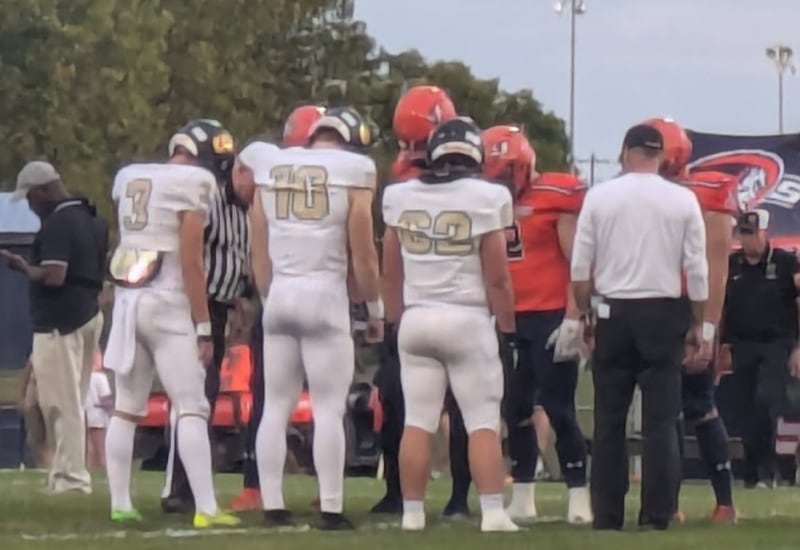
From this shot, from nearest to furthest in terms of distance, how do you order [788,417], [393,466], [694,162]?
[393,466], [788,417], [694,162]

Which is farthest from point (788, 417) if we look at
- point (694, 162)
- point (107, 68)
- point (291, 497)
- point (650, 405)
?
point (107, 68)

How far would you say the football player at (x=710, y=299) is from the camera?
1037cm

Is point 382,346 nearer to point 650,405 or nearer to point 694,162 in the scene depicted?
point 650,405

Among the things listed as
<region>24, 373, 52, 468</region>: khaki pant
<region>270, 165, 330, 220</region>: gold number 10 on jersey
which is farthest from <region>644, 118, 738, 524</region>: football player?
<region>24, 373, 52, 468</region>: khaki pant

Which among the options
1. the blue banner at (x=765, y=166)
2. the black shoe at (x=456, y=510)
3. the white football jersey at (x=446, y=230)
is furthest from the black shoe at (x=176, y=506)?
the blue banner at (x=765, y=166)

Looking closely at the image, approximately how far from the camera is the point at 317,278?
32.7ft

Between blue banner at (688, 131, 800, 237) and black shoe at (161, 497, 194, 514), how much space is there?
10.7 m

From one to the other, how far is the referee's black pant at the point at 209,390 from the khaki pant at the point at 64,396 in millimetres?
1826

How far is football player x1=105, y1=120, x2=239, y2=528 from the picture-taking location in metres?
10.2

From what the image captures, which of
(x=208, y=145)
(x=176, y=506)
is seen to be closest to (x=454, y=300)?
(x=208, y=145)

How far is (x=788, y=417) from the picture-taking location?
711 inches

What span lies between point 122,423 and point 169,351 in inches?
19.0

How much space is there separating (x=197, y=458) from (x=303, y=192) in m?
1.40

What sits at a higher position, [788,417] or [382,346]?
[382,346]
